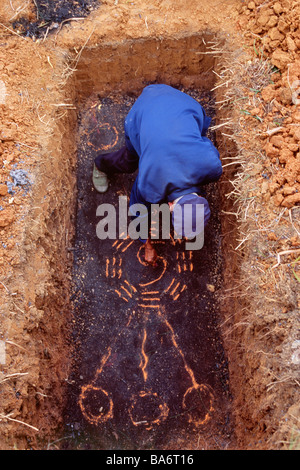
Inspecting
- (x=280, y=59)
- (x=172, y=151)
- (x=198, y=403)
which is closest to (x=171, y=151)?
(x=172, y=151)

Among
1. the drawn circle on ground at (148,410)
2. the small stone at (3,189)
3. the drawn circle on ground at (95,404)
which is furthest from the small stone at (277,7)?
the drawn circle on ground at (95,404)

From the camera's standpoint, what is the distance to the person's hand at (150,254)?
332cm

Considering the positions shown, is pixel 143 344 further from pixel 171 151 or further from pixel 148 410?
pixel 171 151

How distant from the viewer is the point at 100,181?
353 centimetres

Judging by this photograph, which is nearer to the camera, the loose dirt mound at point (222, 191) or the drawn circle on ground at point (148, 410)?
the loose dirt mound at point (222, 191)

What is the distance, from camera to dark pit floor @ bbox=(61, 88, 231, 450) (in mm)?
2916

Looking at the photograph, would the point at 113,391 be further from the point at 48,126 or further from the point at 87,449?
the point at 48,126

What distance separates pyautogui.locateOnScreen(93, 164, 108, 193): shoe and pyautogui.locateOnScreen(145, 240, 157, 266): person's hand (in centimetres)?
69

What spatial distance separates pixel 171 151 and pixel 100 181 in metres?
1.39

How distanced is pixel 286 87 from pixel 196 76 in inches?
43.1

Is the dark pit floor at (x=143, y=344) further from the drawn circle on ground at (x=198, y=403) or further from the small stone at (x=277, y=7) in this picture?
the small stone at (x=277, y=7)

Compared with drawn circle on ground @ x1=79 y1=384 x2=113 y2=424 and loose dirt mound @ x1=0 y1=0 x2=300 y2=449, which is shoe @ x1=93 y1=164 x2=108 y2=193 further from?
drawn circle on ground @ x1=79 y1=384 x2=113 y2=424

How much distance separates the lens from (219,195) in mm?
3477

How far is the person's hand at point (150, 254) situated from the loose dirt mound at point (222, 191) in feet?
2.13
